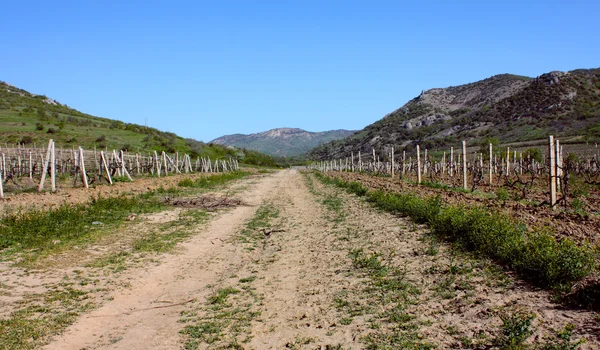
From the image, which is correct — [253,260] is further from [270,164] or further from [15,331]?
[270,164]

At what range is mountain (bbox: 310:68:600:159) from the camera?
59.3 meters

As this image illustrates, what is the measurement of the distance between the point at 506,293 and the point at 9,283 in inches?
271

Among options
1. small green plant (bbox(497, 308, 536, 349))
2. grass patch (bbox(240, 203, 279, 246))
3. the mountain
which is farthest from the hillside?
the mountain

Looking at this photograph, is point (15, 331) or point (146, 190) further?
point (146, 190)

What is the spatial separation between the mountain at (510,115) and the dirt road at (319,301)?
155 feet

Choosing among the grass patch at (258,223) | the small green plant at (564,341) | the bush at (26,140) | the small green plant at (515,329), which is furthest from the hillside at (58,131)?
the small green plant at (564,341)

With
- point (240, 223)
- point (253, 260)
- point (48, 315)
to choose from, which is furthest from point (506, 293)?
point (240, 223)

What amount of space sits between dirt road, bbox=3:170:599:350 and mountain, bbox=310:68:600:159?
4721 cm

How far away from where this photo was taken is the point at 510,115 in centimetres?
7062

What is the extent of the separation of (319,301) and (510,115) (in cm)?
7311

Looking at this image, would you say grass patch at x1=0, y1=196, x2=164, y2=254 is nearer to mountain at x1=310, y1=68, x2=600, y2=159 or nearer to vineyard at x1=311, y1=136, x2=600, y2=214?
vineyard at x1=311, y1=136, x2=600, y2=214

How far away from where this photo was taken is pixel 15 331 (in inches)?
197

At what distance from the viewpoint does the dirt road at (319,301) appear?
4625 mm

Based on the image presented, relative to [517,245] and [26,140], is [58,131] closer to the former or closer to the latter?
[26,140]
